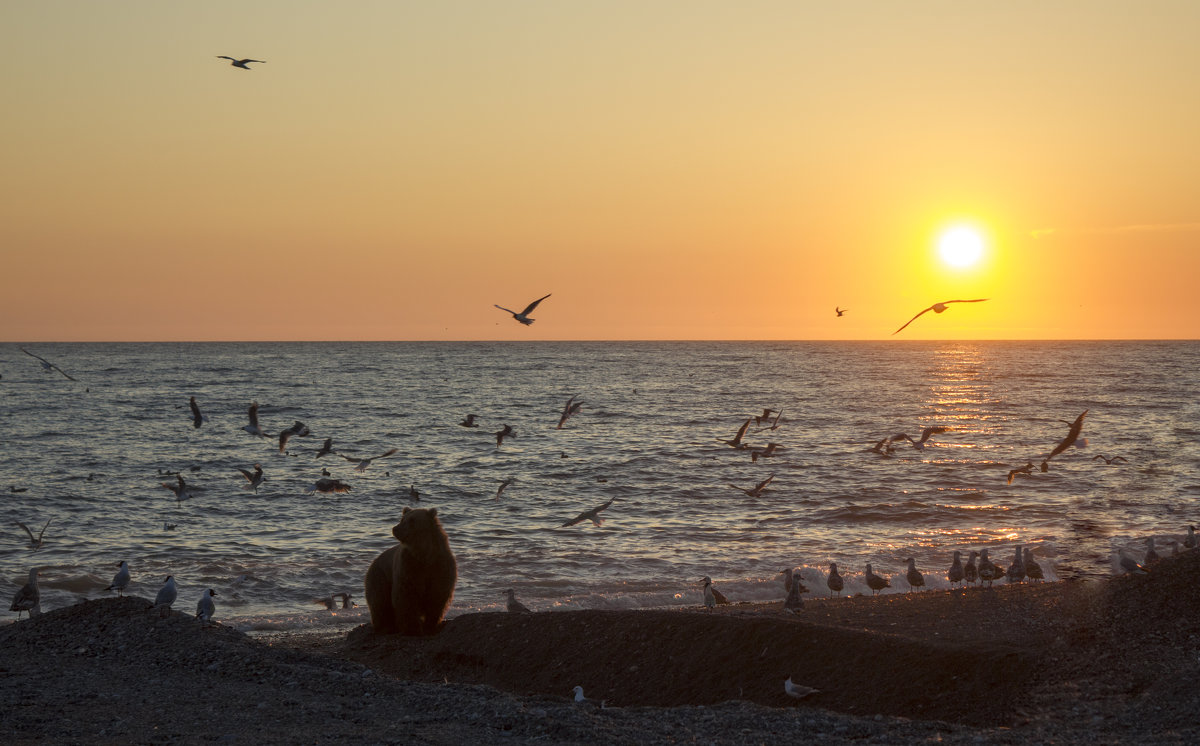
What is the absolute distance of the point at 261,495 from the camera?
2680 centimetres

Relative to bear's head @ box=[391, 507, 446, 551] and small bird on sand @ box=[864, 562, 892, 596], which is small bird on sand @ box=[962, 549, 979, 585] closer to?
small bird on sand @ box=[864, 562, 892, 596]

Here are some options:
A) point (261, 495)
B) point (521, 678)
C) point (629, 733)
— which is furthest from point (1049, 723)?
point (261, 495)

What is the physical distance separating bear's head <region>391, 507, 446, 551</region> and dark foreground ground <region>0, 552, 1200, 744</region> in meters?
1.01

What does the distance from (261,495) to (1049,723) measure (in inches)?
904

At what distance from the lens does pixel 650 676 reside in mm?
9797

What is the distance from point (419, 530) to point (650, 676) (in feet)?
11.3

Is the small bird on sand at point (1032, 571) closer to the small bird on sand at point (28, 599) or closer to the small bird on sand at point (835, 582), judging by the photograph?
the small bird on sand at point (835, 582)

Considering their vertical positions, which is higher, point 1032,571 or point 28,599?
point 1032,571

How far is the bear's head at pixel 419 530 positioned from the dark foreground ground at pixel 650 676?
1012 millimetres

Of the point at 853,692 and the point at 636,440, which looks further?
the point at 636,440

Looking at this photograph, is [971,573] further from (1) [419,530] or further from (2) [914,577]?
(1) [419,530]

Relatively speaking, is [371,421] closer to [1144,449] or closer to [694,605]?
[1144,449]

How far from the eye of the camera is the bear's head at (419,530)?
11695 mm

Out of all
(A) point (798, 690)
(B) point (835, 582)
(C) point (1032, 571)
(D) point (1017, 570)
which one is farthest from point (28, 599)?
(C) point (1032, 571)
